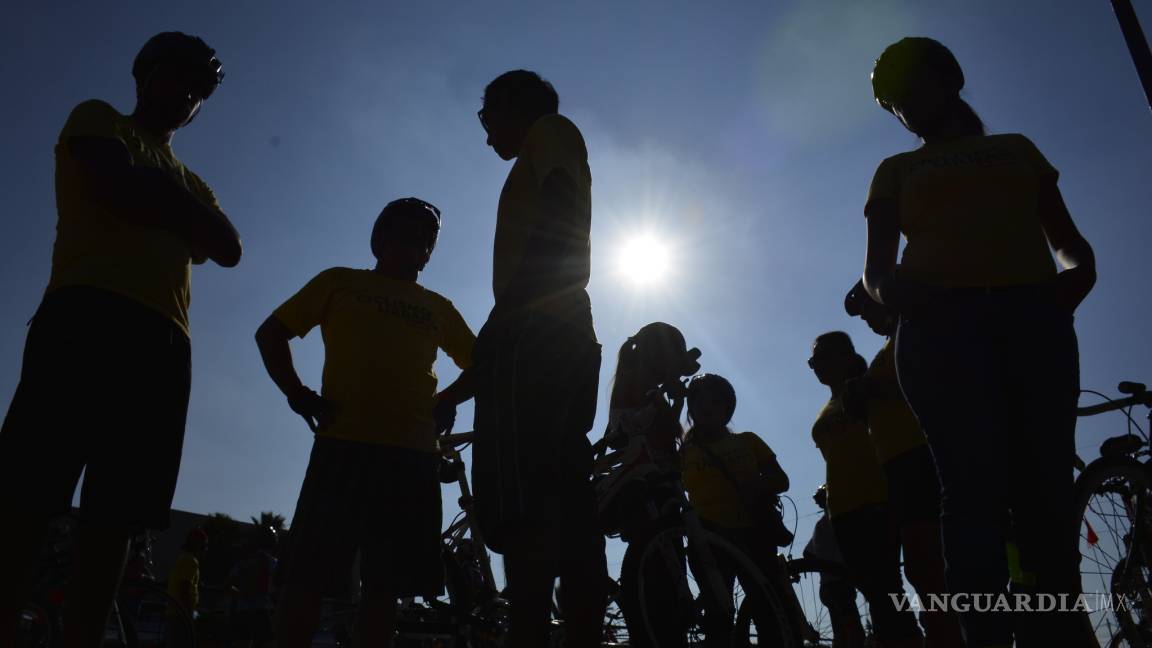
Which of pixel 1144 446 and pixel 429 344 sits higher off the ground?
pixel 429 344

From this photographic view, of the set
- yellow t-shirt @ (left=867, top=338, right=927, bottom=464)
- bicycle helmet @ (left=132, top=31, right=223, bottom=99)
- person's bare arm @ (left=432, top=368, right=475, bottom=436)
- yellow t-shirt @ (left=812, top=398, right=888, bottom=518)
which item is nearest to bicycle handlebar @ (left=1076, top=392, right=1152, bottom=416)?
yellow t-shirt @ (left=867, top=338, right=927, bottom=464)

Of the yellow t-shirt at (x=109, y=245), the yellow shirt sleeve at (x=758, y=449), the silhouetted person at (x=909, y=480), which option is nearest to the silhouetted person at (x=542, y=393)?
the yellow t-shirt at (x=109, y=245)

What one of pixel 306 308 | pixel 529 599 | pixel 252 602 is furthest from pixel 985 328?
pixel 252 602

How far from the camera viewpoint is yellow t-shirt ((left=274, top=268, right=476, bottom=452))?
9.94ft

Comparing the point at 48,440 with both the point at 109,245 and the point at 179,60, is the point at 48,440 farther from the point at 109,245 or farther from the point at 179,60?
the point at 179,60

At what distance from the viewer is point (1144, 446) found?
3316 millimetres

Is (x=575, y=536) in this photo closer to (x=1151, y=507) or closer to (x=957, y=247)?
(x=957, y=247)

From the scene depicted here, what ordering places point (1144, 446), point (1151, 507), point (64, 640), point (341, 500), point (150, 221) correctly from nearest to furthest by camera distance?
point (64, 640) → point (150, 221) → point (341, 500) → point (1151, 507) → point (1144, 446)

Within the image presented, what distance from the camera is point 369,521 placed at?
2.91m

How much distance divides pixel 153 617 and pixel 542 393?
3340 millimetres

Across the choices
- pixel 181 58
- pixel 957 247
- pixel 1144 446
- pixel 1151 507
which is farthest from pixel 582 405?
pixel 1144 446

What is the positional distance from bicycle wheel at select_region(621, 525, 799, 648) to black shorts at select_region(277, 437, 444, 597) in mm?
1033

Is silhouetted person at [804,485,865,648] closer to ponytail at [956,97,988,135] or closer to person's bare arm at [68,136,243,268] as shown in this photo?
ponytail at [956,97,988,135]

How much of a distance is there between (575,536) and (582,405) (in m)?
0.37
